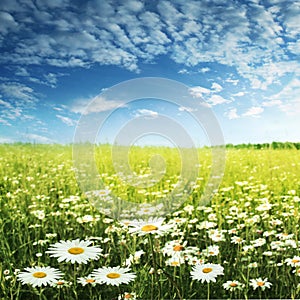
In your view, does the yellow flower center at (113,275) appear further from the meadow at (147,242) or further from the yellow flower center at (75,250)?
the yellow flower center at (75,250)

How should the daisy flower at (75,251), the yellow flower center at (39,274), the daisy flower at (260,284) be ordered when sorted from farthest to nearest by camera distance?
the daisy flower at (260,284) < the yellow flower center at (39,274) < the daisy flower at (75,251)

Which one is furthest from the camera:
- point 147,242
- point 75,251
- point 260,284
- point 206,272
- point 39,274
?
point 147,242

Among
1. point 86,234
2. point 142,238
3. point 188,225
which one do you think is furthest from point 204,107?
point 86,234

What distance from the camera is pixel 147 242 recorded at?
6.08 feet

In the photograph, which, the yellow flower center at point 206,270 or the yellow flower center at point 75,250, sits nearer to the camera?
the yellow flower center at point 75,250

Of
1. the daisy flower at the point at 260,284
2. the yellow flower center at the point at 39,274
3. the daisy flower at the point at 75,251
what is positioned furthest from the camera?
the daisy flower at the point at 260,284

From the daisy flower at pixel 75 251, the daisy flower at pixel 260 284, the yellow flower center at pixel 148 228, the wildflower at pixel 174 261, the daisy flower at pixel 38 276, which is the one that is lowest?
the daisy flower at pixel 260 284

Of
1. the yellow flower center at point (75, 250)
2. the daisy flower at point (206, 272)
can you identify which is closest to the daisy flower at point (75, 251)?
the yellow flower center at point (75, 250)

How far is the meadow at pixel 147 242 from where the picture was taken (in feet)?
3.70

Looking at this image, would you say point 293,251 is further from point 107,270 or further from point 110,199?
point 107,270

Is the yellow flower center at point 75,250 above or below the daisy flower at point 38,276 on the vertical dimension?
above

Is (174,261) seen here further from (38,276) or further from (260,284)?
(38,276)

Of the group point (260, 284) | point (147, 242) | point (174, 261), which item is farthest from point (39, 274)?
point (147, 242)

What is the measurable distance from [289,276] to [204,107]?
0.96 meters
